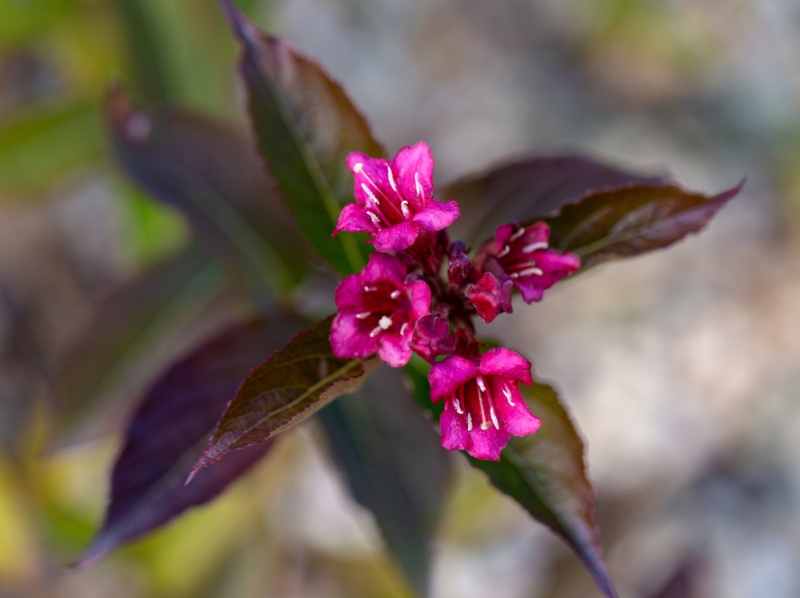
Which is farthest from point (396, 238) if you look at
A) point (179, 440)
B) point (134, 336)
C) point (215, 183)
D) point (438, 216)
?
point (134, 336)

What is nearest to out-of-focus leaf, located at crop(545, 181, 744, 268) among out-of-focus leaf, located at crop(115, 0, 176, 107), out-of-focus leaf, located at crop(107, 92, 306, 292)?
out-of-focus leaf, located at crop(107, 92, 306, 292)

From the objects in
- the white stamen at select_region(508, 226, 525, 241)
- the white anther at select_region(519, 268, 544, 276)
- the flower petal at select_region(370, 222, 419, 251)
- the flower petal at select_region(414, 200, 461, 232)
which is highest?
the flower petal at select_region(414, 200, 461, 232)

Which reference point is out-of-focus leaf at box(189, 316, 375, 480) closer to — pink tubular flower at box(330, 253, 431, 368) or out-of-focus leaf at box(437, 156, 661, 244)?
pink tubular flower at box(330, 253, 431, 368)

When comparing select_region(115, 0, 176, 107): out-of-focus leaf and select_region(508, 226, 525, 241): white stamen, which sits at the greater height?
select_region(115, 0, 176, 107): out-of-focus leaf

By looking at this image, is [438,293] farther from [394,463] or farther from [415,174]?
[394,463]

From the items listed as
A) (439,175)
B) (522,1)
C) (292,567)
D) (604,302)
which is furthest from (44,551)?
(522,1)

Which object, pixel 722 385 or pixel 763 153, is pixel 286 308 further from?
pixel 763 153

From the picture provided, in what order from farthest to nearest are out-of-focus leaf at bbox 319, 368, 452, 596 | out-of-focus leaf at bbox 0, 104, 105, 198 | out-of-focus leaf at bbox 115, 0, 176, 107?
out-of-focus leaf at bbox 0, 104, 105, 198 → out-of-focus leaf at bbox 115, 0, 176, 107 → out-of-focus leaf at bbox 319, 368, 452, 596
